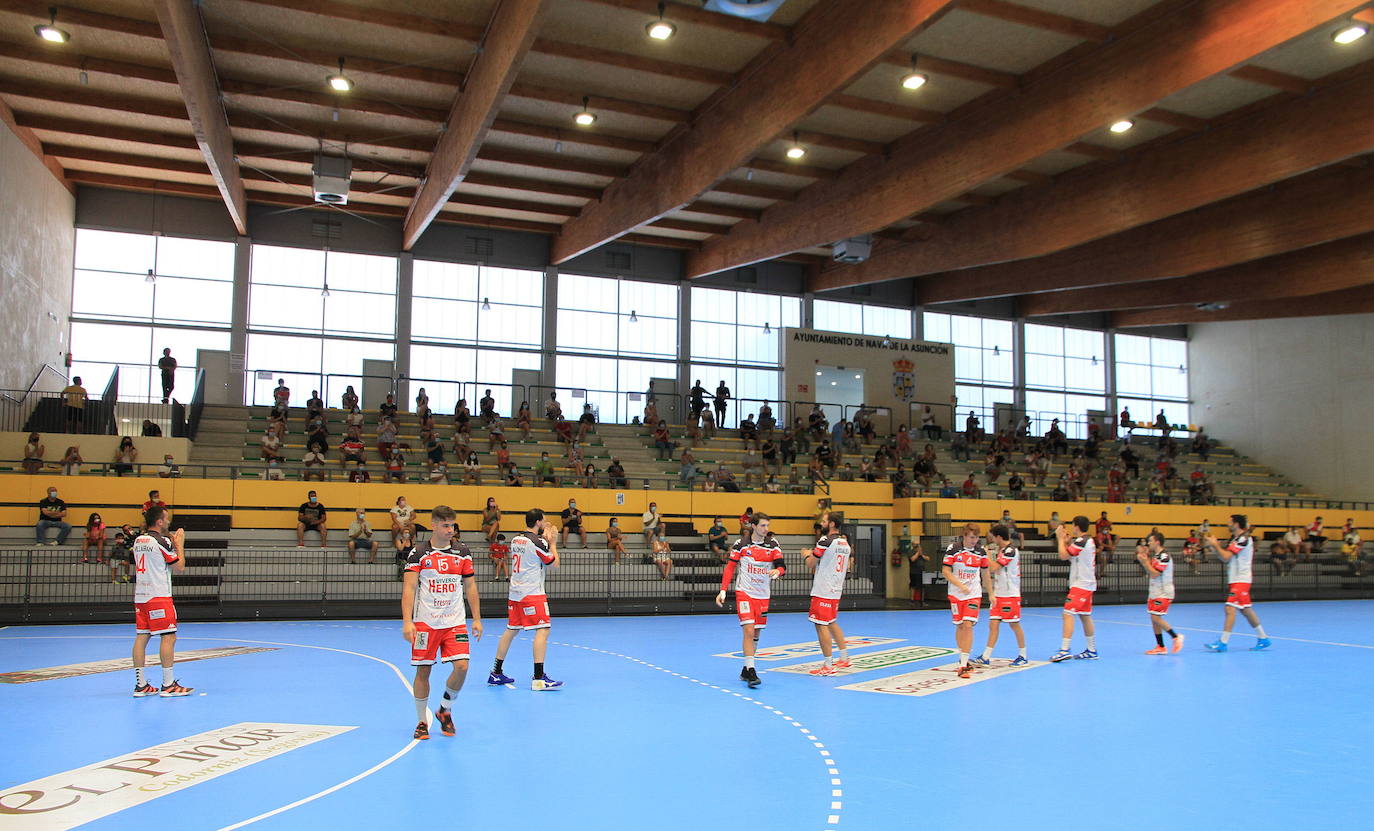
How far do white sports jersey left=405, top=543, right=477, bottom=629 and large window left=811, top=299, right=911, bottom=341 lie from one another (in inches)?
1196

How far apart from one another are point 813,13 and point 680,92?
14.6ft

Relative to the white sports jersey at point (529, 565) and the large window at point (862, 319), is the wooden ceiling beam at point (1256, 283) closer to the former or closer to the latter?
the large window at point (862, 319)

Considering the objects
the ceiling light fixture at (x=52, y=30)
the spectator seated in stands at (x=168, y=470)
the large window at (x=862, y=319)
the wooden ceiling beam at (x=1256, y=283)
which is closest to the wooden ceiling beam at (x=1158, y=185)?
the wooden ceiling beam at (x=1256, y=283)

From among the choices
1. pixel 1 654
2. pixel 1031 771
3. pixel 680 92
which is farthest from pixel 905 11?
pixel 1 654

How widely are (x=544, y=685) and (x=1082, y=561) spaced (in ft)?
27.3

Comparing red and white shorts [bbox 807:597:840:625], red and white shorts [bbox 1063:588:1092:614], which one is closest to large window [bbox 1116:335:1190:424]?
red and white shorts [bbox 1063:588:1092:614]

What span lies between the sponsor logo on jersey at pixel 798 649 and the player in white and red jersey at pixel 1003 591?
2.37 m

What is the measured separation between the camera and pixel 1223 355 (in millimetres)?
43469

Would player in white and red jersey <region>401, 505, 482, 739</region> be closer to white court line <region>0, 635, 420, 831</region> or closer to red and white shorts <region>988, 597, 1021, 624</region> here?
white court line <region>0, 635, 420, 831</region>

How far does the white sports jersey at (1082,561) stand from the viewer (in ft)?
46.2

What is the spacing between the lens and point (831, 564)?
1254cm

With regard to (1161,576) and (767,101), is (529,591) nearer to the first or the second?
(1161,576)

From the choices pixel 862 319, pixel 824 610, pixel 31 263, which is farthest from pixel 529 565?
pixel 862 319

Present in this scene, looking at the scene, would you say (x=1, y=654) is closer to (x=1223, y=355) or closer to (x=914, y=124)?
(x=914, y=124)
